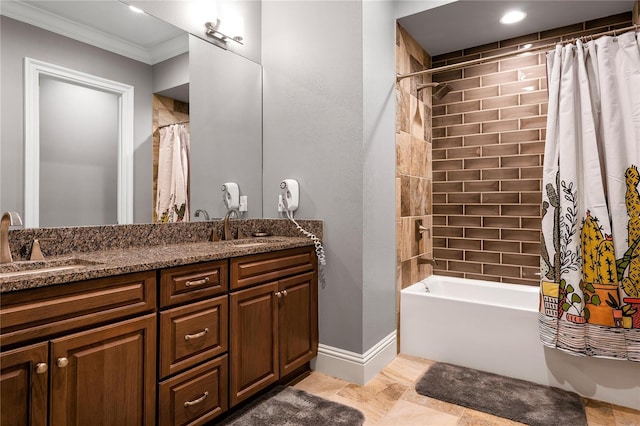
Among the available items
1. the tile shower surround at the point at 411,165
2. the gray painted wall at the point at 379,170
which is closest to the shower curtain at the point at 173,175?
the gray painted wall at the point at 379,170

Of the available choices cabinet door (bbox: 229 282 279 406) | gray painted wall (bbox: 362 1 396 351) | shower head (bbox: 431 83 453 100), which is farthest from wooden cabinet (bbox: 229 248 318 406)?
shower head (bbox: 431 83 453 100)

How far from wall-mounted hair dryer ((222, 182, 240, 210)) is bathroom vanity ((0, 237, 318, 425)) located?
0.60 metres

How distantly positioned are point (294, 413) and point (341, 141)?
1.59m

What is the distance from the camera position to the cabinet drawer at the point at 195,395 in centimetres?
156

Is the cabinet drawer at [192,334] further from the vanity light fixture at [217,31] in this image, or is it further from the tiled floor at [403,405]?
the vanity light fixture at [217,31]

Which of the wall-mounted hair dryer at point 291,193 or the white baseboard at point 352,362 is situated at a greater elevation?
the wall-mounted hair dryer at point 291,193

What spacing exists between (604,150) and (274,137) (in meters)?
2.03

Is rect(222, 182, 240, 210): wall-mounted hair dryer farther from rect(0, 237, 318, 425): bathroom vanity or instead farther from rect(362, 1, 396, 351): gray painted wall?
rect(362, 1, 396, 351): gray painted wall

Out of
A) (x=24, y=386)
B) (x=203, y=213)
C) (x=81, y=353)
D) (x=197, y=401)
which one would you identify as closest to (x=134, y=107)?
(x=203, y=213)

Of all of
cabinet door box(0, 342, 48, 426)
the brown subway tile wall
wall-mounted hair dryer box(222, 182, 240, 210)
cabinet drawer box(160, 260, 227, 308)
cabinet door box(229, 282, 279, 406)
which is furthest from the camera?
the brown subway tile wall

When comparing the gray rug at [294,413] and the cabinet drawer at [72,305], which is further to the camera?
the gray rug at [294,413]

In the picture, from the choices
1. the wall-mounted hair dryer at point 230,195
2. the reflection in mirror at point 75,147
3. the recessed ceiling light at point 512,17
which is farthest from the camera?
the recessed ceiling light at point 512,17

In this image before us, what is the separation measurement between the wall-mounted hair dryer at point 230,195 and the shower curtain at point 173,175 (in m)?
0.29

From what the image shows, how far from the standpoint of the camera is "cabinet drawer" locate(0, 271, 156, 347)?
112 cm
